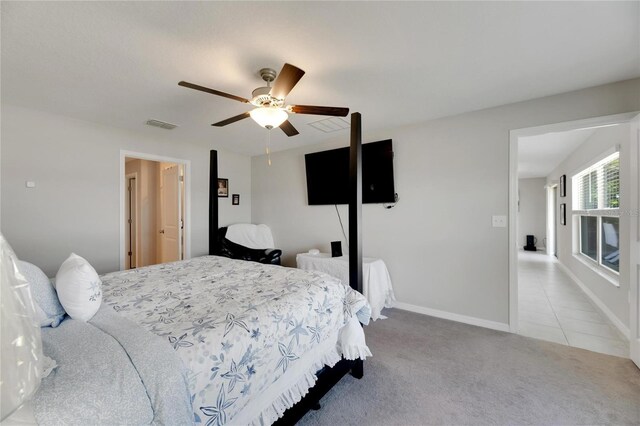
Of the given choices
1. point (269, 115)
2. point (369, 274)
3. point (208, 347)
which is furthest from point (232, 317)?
point (369, 274)

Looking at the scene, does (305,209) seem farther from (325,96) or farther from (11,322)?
(11,322)

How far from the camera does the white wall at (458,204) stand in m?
2.75

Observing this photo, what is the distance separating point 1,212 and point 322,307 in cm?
338

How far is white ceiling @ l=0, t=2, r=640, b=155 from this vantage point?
1577 millimetres

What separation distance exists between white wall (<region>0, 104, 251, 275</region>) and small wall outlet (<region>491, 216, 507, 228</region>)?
4020 millimetres

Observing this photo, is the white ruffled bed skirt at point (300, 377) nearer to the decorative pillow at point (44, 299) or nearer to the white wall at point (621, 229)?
the decorative pillow at point (44, 299)

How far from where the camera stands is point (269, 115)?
212cm

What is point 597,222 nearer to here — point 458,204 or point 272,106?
point 458,204

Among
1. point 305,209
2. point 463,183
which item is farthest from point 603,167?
point 305,209

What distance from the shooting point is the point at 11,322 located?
1.20ft

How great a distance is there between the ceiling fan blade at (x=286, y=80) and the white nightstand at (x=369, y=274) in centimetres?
215

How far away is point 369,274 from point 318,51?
92.0 inches

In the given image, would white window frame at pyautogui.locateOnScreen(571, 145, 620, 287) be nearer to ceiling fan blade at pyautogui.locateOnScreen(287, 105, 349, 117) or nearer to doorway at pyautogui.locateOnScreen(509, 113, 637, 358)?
A: doorway at pyautogui.locateOnScreen(509, 113, 637, 358)

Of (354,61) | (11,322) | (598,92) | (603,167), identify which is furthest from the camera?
(603,167)
